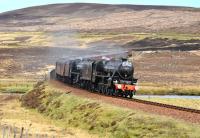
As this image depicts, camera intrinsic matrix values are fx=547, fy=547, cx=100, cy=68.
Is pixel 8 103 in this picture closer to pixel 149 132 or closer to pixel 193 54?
pixel 149 132

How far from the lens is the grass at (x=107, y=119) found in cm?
3208

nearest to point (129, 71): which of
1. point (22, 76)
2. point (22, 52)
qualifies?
point (22, 76)

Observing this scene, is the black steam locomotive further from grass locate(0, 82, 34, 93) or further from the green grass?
grass locate(0, 82, 34, 93)

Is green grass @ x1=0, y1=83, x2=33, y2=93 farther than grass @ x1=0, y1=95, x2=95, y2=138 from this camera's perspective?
Yes

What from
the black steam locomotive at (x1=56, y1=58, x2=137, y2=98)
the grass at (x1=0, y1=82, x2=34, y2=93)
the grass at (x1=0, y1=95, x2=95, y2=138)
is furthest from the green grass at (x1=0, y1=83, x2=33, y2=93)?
the black steam locomotive at (x1=56, y1=58, x2=137, y2=98)

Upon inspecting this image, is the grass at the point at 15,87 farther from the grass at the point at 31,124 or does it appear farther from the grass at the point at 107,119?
the grass at the point at 107,119

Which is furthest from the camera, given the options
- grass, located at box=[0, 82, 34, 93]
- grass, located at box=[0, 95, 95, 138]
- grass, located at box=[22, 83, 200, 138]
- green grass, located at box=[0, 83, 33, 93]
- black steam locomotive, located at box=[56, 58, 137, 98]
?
grass, located at box=[0, 82, 34, 93]

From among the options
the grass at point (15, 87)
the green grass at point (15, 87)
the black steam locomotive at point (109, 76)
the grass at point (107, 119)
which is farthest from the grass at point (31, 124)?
the grass at point (15, 87)

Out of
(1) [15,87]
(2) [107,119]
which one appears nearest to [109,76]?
(2) [107,119]

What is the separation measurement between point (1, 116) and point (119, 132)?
69.0 ft

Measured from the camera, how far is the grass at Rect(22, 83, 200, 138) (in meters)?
32.1

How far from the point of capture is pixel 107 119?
130 feet

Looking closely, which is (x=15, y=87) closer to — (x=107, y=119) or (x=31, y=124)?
(x=31, y=124)

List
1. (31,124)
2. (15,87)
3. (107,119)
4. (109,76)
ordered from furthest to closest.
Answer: (15,87)
(109,76)
(31,124)
(107,119)
